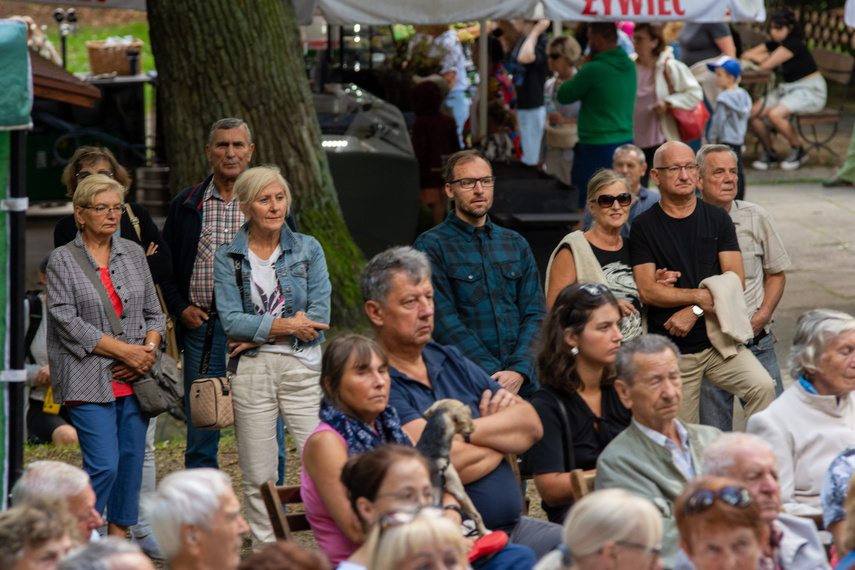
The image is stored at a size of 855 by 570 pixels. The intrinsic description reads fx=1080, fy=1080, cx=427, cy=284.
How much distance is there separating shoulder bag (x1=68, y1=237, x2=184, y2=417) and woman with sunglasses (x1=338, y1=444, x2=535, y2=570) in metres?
1.74

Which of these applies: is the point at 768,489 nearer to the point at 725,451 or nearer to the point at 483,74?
the point at 725,451

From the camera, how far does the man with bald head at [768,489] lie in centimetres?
337

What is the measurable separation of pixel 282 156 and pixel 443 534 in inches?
209

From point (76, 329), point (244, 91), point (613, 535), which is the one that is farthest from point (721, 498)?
point (244, 91)

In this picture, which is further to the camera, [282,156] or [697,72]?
[697,72]

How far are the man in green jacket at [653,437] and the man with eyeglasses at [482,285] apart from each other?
36.7 inches

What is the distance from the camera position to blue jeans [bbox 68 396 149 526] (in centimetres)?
456

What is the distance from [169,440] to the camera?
280 inches

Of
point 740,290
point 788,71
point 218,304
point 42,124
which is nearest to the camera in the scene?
point 218,304

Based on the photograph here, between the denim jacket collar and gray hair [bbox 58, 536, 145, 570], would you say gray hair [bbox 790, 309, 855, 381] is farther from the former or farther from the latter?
gray hair [bbox 58, 536, 145, 570]

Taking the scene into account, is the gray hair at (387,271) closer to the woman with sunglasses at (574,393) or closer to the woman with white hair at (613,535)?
the woman with sunglasses at (574,393)

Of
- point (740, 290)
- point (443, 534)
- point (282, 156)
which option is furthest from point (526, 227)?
point (443, 534)

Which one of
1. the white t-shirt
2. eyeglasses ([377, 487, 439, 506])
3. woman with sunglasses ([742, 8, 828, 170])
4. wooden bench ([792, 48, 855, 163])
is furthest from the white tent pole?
eyeglasses ([377, 487, 439, 506])

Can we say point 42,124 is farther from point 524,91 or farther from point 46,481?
point 46,481
